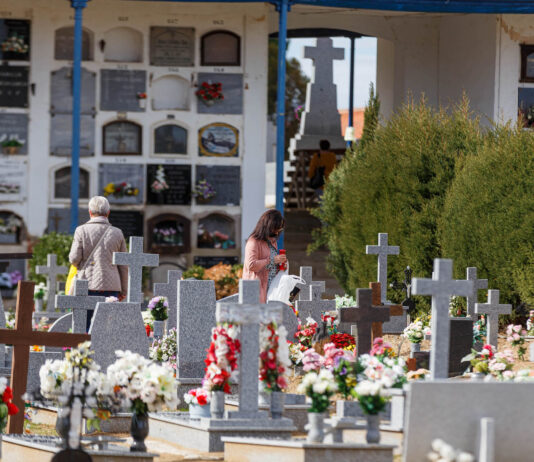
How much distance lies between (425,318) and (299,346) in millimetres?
2346

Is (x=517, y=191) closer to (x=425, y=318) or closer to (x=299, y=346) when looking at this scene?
(x=425, y=318)

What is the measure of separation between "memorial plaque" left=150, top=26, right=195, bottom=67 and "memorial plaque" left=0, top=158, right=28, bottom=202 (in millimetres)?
2729

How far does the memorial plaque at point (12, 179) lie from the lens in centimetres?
1758

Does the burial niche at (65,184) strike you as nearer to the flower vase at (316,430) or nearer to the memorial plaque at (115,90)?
the memorial plaque at (115,90)

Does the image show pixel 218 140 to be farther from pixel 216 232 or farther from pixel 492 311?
pixel 492 311

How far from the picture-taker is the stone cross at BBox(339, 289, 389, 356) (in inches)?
310

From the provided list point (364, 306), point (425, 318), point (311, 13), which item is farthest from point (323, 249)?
point (364, 306)

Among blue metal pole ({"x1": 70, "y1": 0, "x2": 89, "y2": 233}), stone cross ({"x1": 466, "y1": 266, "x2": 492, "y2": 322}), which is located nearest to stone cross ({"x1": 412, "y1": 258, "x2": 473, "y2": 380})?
stone cross ({"x1": 466, "y1": 266, "x2": 492, "y2": 322})

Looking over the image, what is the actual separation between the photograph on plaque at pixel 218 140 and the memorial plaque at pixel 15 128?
2764 millimetres

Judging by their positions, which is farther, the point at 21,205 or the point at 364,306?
the point at 21,205

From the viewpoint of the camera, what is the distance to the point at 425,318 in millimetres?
11344

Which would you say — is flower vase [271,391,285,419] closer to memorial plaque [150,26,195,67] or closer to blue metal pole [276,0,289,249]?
blue metal pole [276,0,289,249]

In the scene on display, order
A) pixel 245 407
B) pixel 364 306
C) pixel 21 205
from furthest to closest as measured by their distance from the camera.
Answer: pixel 21 205
pixel 364 306
pixel 245 407

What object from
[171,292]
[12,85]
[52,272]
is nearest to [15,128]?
[12,85]
